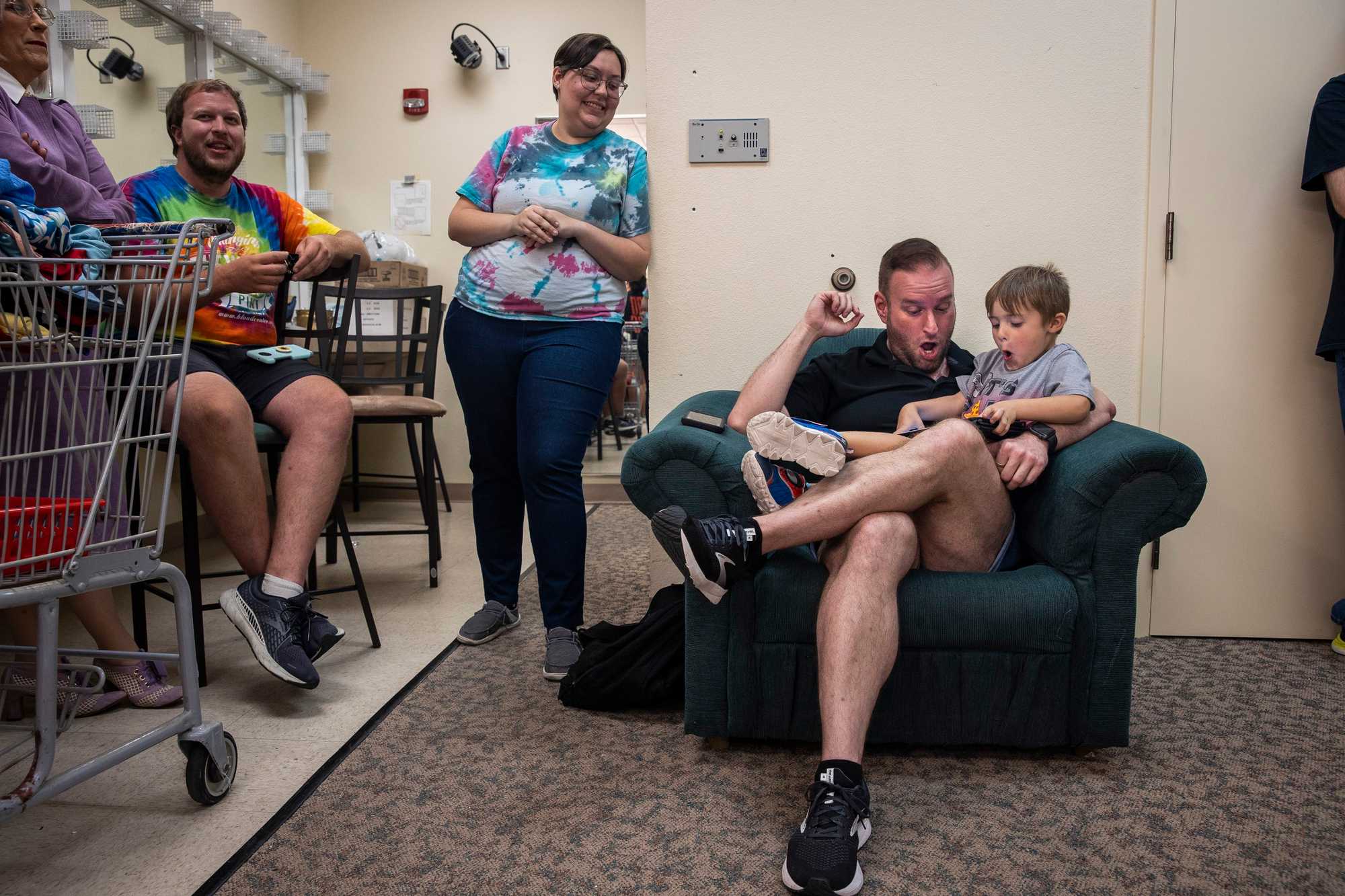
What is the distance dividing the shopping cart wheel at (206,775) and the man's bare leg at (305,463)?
43cm

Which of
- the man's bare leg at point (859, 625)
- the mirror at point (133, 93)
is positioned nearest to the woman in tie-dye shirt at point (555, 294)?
the man's bare leg at point (859, 625)

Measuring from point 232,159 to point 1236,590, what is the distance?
2.63m

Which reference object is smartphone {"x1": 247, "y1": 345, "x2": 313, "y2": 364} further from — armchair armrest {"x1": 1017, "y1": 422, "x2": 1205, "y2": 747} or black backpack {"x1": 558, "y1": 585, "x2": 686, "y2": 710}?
armchair armrest {"x1": 1017, "y1": 422, "x2": 1205, "y2": 747}

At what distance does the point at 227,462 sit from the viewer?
76.0 inches

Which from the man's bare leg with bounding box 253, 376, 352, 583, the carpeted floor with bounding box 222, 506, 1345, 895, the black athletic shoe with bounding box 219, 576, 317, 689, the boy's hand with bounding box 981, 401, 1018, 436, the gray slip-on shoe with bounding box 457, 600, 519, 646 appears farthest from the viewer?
the gray slip-on shoe with bounding box 457, 600, 519, 646

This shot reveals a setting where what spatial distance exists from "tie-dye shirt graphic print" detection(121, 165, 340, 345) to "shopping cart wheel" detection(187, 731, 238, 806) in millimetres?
959

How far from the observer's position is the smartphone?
2129 millimetres

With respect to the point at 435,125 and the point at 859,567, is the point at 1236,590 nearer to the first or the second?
the point at 859,567

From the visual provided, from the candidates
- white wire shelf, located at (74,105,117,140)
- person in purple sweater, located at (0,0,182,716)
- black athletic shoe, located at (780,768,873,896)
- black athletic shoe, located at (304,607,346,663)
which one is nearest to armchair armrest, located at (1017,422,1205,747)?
black athletic shoe, located at (780,768,873,896)

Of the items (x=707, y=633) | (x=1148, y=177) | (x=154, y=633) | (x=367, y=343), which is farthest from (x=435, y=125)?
(x=707, y=633)

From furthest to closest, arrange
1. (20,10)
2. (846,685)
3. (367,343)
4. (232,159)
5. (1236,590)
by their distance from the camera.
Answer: (367,343) → (1236,590) → (232,159) → (20,10) → (846,685)

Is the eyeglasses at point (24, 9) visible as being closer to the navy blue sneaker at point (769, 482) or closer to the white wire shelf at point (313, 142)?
the navy blue sneaker at point (769, 482)

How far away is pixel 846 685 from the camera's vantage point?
57.2 inches

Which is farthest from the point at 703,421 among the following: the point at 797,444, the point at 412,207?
the point at 412,207
